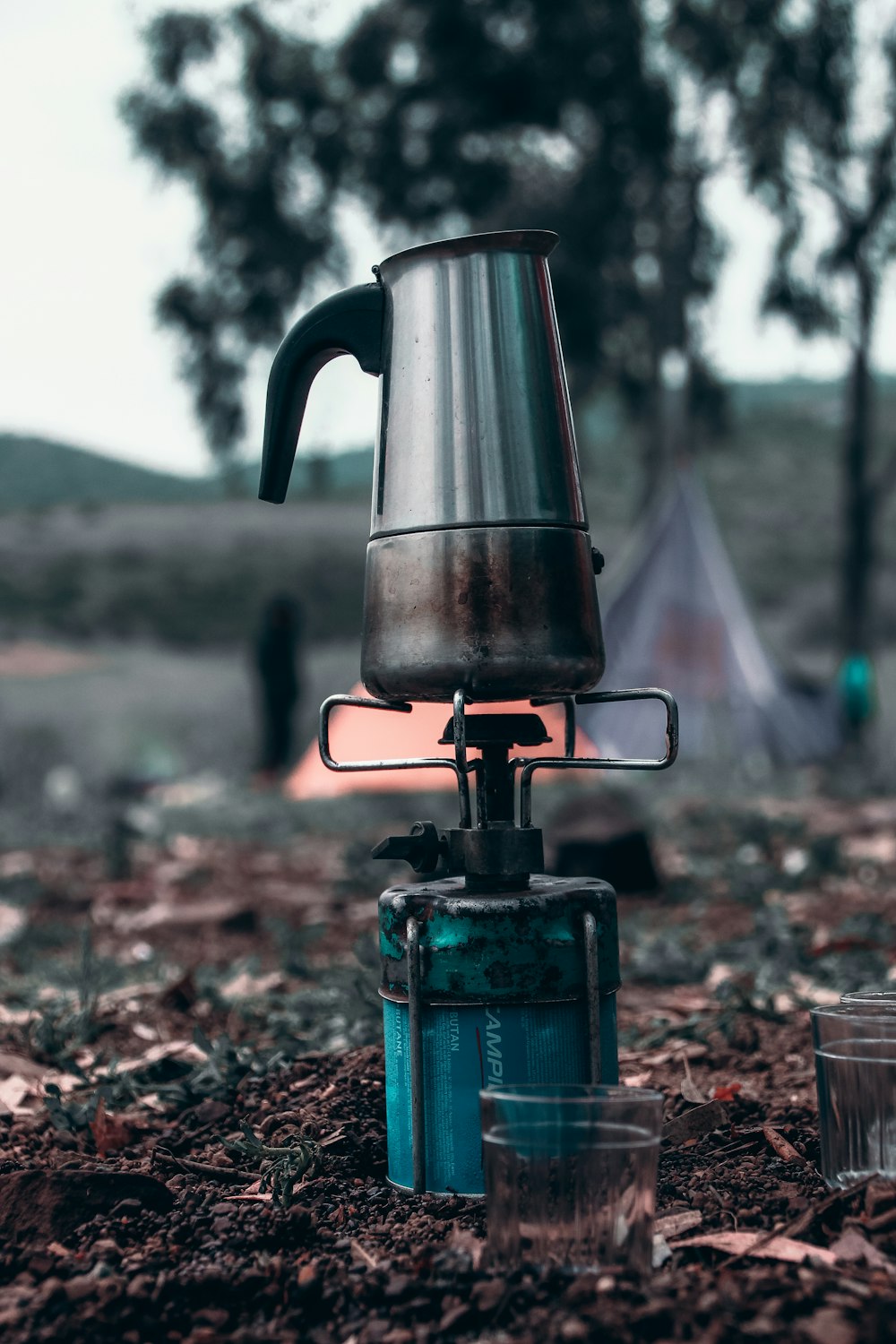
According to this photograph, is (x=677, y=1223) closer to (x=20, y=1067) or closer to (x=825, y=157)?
(x=20, y=1067)

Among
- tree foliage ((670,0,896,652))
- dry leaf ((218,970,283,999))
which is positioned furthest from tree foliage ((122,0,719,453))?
dry leaf ((218,970,283,999))

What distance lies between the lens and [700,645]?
12602 millimetres

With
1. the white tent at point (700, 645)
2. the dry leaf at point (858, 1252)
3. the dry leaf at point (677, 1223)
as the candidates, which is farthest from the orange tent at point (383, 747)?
the dry leaf at point (858, 1252)

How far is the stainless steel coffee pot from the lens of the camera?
241 centimetres

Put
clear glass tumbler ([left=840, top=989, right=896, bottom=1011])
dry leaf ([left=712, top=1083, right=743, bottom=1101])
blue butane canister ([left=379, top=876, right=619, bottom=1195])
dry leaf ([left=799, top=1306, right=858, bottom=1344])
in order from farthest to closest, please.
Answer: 1. dry leaf ([left=712, top=1083, right=743, bottom=1101])
2. clear glass tumbler ([left=840, top=989, right=896, bottom=1011])
3. blue butane canister ([left=379, top=876, right=619, bottom=1195])
4. dry leaf ([left=799, top=1306, right=858, bottom=1344])

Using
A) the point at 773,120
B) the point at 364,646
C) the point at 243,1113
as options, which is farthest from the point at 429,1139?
the point at 773,120

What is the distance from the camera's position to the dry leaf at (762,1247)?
202 centimetres

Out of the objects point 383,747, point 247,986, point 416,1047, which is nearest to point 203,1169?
point 416,1047

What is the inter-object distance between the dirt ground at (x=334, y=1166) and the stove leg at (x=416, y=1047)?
0.23 feet

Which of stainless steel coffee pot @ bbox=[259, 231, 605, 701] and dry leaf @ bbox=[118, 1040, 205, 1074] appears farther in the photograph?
dry leaf @ bbox=[118, 1040, 205, 1074]

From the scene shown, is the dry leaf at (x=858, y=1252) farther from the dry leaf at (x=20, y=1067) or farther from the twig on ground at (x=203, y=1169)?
the dry leaf at (x=20, y=1067)

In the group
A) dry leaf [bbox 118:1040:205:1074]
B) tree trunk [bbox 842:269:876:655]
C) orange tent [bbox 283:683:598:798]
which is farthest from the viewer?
tree trunk [bbox 842:269:876:655]

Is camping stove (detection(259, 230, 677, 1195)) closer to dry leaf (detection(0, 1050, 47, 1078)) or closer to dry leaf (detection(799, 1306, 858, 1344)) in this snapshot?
dry leaf (detection(799, 1306, 858, 1344))

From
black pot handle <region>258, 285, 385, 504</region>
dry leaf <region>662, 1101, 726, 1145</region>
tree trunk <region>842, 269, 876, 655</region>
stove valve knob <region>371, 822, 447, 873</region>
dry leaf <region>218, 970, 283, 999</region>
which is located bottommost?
dry leaf <region>662, 1101, 726, 1145</region>
